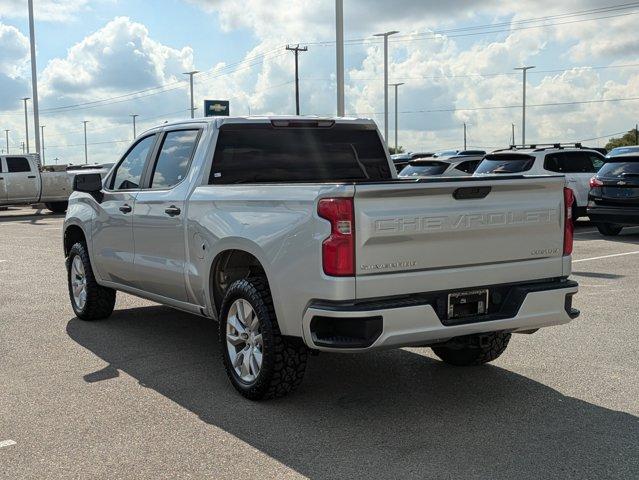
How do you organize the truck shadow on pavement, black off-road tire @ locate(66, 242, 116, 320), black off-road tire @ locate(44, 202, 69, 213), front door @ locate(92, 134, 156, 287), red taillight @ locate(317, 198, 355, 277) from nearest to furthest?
1. the truck shadow on pavement
2. red taillight @ locate(317, 198, 355, 277)
3. front door @ locate(92, 134, 156, 287)
4. black off-road tire @ locate(66, 242, 116, 320)
5. black off-road tire @ locate(44, 202, 69, 213)

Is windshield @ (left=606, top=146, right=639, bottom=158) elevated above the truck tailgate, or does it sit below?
above

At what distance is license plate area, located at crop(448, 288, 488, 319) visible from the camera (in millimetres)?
4797

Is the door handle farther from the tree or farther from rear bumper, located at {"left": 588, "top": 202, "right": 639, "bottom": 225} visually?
the tree

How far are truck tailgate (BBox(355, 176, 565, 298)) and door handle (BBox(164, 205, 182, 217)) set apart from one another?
82.2 inches

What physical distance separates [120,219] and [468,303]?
3.49 metres

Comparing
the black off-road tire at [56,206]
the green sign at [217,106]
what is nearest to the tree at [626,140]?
the green sign at [217,106]

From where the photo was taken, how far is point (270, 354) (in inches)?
197

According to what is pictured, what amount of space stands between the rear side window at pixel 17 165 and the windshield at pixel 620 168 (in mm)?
18662

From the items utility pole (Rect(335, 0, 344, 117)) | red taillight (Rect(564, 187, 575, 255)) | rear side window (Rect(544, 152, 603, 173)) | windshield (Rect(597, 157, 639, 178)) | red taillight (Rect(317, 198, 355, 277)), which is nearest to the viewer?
red taillight (Rect(317, 198, 355, 277))

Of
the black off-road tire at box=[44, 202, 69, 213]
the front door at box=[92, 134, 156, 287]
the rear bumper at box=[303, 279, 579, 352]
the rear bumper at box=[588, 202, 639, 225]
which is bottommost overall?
the black off-road tire at box=[44, 202, 69, 213]

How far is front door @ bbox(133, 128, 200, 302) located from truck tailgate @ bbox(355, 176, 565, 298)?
2.00m

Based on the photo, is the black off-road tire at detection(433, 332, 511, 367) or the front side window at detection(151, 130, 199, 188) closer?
the black off-road tire at detection(433, 332, 511, 367)

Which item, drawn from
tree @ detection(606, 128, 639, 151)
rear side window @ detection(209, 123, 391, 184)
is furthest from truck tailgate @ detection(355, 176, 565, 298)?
tree @ detection(606, 128, 639, 151)

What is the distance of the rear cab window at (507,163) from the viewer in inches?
667
